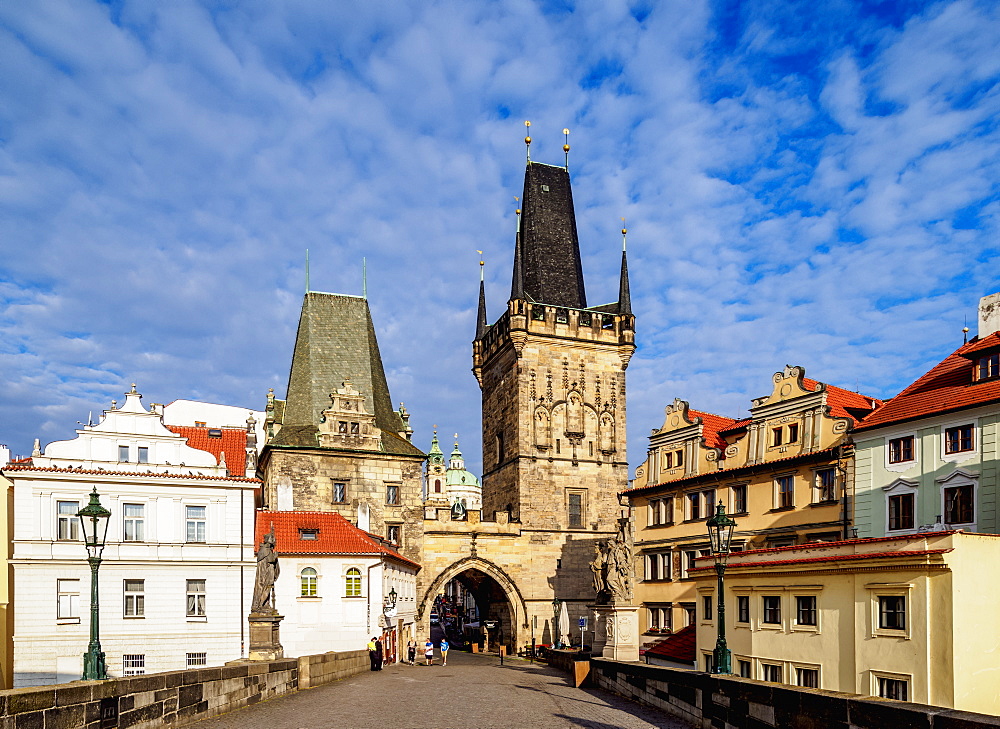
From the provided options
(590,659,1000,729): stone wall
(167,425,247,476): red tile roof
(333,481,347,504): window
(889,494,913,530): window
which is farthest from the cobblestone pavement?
(333,481,347,504): window

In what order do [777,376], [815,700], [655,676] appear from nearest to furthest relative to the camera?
[815,700] < [655,676] < [777,376]

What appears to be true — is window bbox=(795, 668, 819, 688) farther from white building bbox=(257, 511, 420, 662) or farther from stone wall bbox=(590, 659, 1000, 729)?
white building bbox=(257, 511, 420, 662)

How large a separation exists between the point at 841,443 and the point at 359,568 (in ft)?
61.5

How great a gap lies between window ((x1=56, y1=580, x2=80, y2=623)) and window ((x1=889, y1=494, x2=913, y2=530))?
2647 cm

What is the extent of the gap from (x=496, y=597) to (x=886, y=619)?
124ft

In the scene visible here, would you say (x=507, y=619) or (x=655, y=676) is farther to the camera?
(x=507, y=619)

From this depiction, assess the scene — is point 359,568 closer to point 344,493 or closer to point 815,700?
point 344,493

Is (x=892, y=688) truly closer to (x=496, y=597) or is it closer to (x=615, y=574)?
(x=615, y=574)

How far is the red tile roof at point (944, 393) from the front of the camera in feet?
76.9

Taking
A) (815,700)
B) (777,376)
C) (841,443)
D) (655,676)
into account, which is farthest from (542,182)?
(815,700)

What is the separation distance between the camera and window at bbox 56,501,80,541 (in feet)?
97.8

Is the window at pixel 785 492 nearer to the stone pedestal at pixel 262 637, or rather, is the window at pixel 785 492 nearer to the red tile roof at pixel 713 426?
the red tile roof at pixel 713 426

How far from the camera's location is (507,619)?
170ft

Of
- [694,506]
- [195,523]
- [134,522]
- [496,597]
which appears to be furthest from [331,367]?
[694,506]
